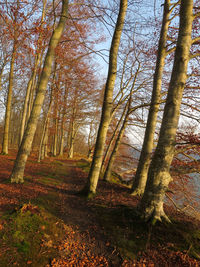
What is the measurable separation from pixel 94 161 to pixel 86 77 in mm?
11293

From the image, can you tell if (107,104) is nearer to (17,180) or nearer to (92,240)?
(92,240)

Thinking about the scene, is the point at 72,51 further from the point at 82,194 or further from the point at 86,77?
the point at 82,194

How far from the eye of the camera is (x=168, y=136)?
12.3ft

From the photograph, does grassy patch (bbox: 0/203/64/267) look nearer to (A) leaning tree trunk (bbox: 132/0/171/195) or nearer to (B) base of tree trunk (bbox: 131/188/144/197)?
(B) base of tree trunk (bbox: 131/188/144/197)

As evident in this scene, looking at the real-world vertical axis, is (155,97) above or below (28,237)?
above

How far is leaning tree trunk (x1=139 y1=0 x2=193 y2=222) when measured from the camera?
3.73 m

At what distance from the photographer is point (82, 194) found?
20.8ft

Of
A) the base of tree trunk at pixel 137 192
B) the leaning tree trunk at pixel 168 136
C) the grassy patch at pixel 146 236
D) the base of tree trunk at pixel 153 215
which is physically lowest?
the base of tree trunk at pixel 137 192

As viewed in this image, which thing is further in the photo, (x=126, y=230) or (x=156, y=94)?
(x=156, y=94)

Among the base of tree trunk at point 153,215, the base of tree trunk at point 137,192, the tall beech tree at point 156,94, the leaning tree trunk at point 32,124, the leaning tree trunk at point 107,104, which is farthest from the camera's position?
the base of tree trunk at point 137,192

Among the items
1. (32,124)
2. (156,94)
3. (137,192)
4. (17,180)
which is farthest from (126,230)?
(156,94)

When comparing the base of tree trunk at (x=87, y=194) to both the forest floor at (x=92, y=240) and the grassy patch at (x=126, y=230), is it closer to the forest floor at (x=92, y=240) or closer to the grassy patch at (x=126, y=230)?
the grassy patch at (x=126, y=230)

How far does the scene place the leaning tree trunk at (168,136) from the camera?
3.73 meters

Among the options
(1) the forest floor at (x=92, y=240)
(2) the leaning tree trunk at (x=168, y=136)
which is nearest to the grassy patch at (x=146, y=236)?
(1) the forest floor at (x=92, y=240)
